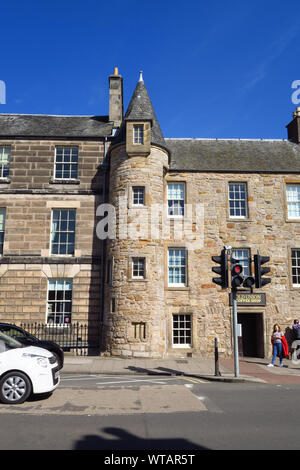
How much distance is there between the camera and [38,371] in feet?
24.6

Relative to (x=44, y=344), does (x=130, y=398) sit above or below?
below

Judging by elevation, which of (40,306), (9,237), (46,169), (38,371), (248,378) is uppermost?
(46,169)

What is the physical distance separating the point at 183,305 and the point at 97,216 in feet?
20.0

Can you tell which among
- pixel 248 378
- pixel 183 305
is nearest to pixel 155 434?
pixel 248 378

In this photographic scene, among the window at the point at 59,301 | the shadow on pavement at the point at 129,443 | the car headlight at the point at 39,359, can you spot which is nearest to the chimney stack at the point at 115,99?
the window at the point at 59,301

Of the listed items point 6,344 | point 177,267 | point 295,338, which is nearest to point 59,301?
point 177,267

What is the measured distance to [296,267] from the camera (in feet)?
59.9

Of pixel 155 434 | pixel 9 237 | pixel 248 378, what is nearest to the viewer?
pixel 155 434

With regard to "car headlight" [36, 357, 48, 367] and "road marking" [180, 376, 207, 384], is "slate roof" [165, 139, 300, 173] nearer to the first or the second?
"road marking" [180, 376, 207, 384]

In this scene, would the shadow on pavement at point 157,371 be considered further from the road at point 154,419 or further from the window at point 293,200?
the window at point 293,200

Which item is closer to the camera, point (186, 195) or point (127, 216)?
point (127, 216)

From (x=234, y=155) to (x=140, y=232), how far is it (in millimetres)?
7292

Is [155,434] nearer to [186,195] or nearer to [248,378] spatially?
[248,378]

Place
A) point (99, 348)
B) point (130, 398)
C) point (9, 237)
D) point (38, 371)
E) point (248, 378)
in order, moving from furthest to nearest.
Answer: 1. point (9, 237)
2. point (99, 348)
3. point (248, 378)
4. point (130, 398)
5. point (38, 371)
